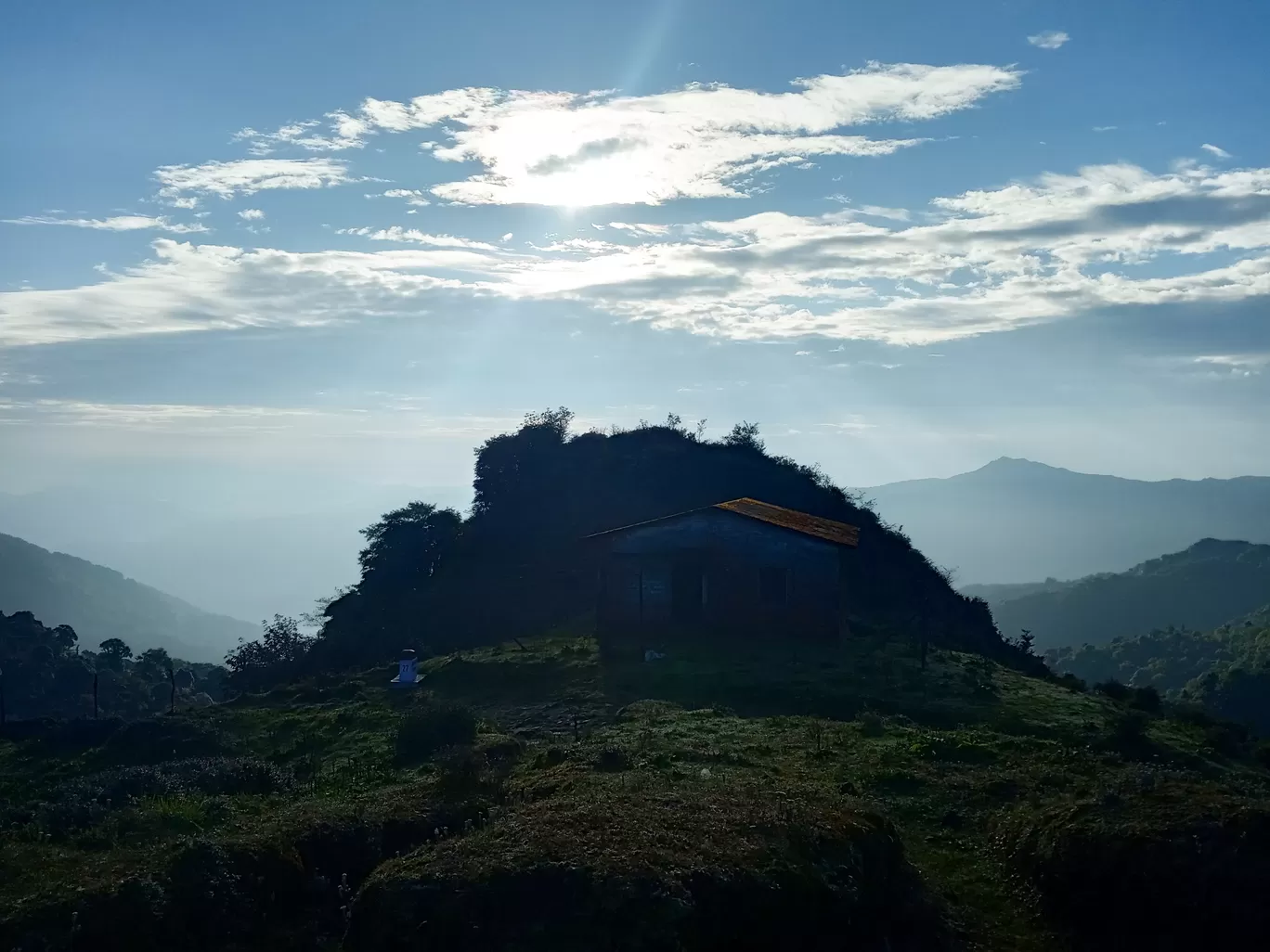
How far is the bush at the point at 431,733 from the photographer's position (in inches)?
683

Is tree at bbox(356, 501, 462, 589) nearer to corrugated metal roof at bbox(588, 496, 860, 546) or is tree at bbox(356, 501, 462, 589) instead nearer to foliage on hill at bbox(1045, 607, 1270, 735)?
corrugated metal roof at bbox(588, 496, 860, 546)

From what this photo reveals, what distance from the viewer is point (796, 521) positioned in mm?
30047

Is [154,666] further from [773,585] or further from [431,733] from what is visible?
[431,733]

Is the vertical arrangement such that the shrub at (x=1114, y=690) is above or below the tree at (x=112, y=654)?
above

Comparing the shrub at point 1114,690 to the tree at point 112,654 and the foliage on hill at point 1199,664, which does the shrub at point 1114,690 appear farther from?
the tree at point 112,654

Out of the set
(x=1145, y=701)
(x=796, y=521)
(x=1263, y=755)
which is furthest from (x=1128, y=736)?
(x=796, y=521)

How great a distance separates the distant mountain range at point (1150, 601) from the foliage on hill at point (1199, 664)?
28445 millimetres

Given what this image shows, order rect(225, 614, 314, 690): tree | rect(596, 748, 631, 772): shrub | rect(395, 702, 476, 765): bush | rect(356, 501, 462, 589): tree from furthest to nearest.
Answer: rect(356, 501, 462, 589): tree < rect(225, 614, 314, 690): tree < rect(395, 702, 476, 765): bush < rect(596, 748, 631, 772): shrub

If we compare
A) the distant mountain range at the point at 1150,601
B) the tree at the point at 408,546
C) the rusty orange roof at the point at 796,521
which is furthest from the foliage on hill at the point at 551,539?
the distant mountain range at the point at 1150,601

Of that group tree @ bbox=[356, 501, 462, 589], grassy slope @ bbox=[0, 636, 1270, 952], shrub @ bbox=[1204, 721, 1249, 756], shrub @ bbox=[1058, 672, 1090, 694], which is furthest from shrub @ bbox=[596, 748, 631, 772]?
tree @ bbox=[356, 501, 462, 589]

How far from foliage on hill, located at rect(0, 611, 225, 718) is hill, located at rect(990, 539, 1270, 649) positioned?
319 feet

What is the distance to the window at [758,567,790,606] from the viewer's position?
2716 cm

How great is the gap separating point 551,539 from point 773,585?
66.9ft

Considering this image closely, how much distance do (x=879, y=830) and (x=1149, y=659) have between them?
79.1 metres
